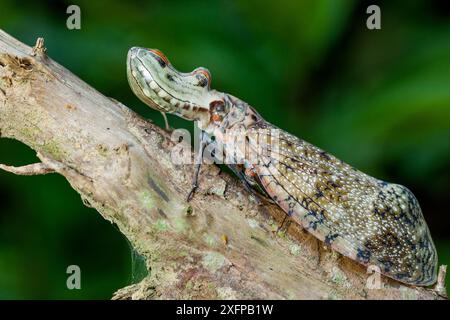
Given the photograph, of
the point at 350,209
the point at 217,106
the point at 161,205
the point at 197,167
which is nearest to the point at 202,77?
the point at 217,106

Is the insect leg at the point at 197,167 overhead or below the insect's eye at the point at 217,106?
below

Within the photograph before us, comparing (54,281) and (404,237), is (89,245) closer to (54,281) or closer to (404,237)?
(54,281)

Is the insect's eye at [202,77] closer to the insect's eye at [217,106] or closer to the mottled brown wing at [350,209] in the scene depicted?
the insect's eye at [217,106]

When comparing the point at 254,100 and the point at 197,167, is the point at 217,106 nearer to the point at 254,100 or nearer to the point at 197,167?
the point at 197,167

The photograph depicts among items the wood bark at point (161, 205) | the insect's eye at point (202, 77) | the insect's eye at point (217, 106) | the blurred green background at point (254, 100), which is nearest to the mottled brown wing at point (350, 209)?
the wood bark at point (161, 205)

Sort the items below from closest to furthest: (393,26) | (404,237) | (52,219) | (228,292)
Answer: (228,292), (404,237), (52,219), (393,26)

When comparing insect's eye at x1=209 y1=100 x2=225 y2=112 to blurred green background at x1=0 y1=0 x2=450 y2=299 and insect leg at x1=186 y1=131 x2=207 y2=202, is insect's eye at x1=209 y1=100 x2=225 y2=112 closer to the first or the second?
insect leg at x1=186 y1=131 x2=207 y2=202

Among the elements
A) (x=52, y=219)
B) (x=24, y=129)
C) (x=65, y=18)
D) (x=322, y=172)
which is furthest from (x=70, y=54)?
(x=322, y=172)
